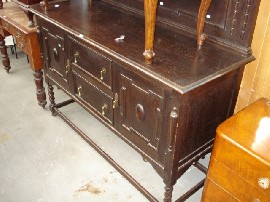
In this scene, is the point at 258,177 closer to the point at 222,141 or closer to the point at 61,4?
the point at 222,141

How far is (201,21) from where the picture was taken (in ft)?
6.63

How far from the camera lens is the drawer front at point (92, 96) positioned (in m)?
2.40

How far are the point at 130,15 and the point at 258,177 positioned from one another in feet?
5.34

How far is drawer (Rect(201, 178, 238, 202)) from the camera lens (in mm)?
1941

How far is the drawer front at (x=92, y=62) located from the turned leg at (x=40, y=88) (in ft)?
2.85

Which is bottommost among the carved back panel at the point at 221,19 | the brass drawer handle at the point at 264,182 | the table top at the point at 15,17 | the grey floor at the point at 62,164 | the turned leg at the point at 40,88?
the grey floor at the point at 62,164

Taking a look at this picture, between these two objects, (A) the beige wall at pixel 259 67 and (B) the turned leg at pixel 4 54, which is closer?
(A) the beige wall at pixel 259 67

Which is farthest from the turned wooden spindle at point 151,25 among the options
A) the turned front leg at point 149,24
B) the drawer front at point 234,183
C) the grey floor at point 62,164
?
the grey floor at point 62,164

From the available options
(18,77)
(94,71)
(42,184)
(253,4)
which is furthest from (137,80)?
(18,77)

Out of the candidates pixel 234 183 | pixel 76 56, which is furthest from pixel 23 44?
pixel 234 183

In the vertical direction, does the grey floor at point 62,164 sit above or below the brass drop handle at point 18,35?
below

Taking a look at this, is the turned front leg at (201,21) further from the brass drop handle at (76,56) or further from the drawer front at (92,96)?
the brass drop handle at (76,56)

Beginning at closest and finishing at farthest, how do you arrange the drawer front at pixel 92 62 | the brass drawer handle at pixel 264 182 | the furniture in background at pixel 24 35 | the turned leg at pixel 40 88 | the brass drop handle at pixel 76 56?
the brass drawer handle at pixel 264 182
the drawer front at pixel 92 62
the brass drop handle at pixel 76 56
the furniture in background at pixel 24 35
the turned leg at pixel 40 88

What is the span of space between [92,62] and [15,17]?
1.64 metres
